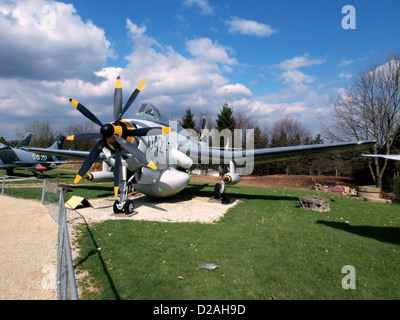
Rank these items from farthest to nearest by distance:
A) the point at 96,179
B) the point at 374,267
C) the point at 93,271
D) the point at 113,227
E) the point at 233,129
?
the point at 233,129
the point at 96,179
the point at 113,227
the point at 374,267
the point at 93,271

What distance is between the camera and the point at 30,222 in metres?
7.09

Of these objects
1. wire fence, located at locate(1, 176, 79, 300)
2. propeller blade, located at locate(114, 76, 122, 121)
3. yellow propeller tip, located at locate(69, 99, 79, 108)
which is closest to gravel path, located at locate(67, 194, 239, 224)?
wire fence, located at locate(1, 176, 79, 300)

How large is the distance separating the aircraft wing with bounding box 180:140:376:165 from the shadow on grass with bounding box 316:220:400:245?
332cm

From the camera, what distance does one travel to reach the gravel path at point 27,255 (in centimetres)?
352

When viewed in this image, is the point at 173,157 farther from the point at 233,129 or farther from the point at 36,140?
the point at 36,140

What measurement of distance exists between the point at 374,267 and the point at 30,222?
30.7ft

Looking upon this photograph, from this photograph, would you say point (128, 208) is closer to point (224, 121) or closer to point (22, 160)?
point (22, 160)

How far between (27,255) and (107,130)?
407cm

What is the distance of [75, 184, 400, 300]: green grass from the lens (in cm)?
364

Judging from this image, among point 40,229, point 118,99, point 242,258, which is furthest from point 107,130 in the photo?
point 242,258

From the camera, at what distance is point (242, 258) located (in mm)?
4836

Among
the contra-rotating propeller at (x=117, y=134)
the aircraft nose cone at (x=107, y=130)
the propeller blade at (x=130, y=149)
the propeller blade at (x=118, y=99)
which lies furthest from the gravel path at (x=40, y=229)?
the propeller blade at (x=118, y=99)

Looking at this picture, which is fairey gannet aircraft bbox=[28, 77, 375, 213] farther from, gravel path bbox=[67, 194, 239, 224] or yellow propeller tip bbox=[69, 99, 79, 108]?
gravel path bbox=[67, 194, 239, 224]

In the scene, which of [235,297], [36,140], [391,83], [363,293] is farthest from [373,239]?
[36,140]
